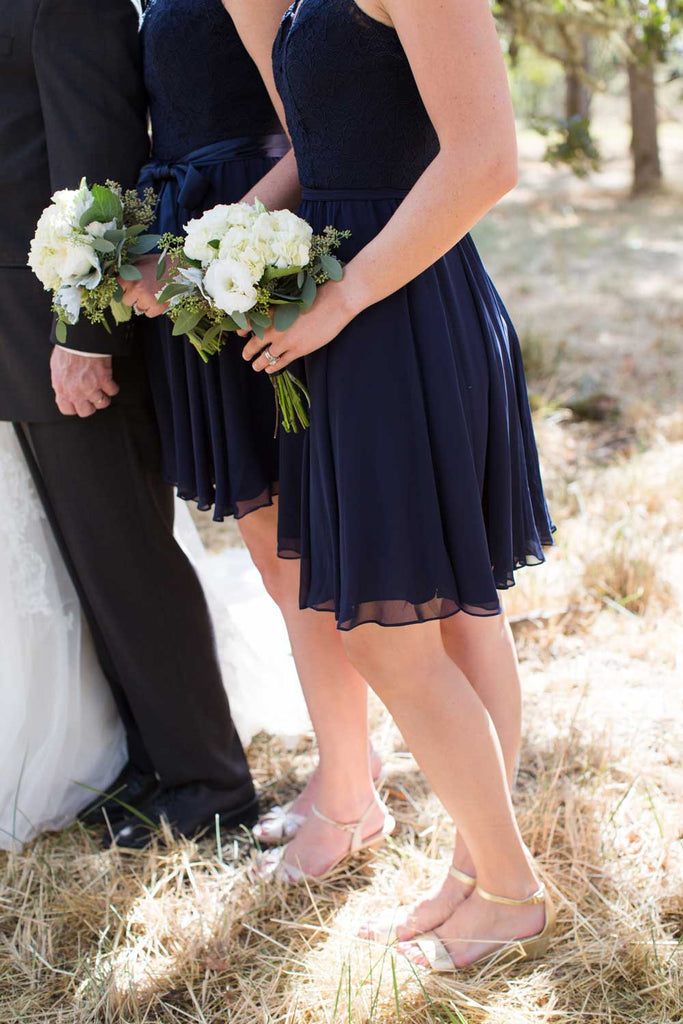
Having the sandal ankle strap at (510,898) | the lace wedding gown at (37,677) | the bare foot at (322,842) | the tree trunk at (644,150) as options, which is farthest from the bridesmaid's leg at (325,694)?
the tree trunk at (644,150)

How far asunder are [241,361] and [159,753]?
1079 mm

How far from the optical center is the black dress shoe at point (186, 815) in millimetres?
2363

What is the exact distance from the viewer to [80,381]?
202cm

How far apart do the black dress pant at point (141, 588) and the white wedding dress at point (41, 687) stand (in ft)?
0.19

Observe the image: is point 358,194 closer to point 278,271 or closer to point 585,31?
point 278,271

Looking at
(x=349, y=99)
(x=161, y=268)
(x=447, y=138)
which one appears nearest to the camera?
(x=447, y=138)

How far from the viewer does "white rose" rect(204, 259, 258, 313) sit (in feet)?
4.99

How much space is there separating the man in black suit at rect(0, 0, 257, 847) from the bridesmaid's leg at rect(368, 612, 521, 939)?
63 cm

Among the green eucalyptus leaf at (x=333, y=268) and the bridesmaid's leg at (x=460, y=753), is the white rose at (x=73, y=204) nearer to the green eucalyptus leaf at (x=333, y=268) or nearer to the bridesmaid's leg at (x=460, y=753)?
the green eucalyptus leaf at (x=333, y=268)

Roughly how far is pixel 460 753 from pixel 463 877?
372 mm

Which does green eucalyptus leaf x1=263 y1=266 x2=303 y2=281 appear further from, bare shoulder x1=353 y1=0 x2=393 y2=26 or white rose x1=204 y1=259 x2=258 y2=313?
bare shoulder x1=353 y1=0 x2=393 y2=26

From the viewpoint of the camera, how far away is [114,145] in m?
1.96

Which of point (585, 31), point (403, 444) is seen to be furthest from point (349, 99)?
point (585, 31)

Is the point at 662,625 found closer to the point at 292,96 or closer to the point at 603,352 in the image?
the point at 292,96
